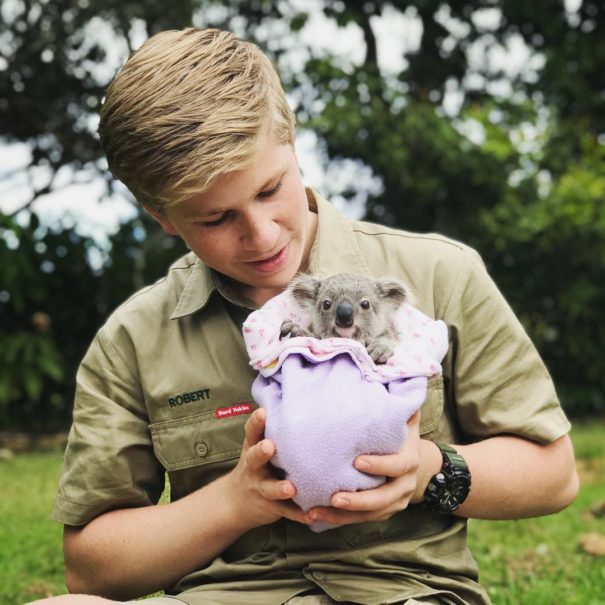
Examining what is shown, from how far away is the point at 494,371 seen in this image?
9.00 ft

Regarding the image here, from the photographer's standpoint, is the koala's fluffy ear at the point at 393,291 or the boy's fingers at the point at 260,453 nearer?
the boy's fingers at the point at 260,453

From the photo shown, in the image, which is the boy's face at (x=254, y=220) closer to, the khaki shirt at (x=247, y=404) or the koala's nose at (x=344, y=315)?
the khaki shirt at (x=247, y=404)

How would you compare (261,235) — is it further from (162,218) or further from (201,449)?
(201,449)

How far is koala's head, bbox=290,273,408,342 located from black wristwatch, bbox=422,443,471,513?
1.37 ft

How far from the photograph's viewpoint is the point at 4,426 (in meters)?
9.83

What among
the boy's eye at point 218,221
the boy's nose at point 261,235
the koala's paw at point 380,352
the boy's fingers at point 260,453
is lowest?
the boy's fingers at point 260,453

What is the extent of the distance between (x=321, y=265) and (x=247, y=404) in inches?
18.6

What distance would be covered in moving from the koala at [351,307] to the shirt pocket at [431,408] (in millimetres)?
310

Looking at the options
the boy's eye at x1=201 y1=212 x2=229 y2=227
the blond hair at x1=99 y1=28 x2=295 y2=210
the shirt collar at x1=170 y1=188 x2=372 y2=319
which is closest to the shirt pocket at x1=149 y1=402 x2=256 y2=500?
the shirt collar at x1=170 y1=188 x2=372 y2=319

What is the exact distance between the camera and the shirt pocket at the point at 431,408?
2.74 metres

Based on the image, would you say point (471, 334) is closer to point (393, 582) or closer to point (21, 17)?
point (393, 582)

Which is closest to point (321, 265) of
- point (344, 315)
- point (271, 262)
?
point (271, 262)

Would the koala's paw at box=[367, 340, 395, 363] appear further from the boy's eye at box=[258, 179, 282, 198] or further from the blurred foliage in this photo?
the blurred foliage

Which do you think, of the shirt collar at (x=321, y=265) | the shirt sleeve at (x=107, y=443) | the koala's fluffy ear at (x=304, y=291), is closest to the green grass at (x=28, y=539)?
the shirt sleeve at (x=107, y=443)
